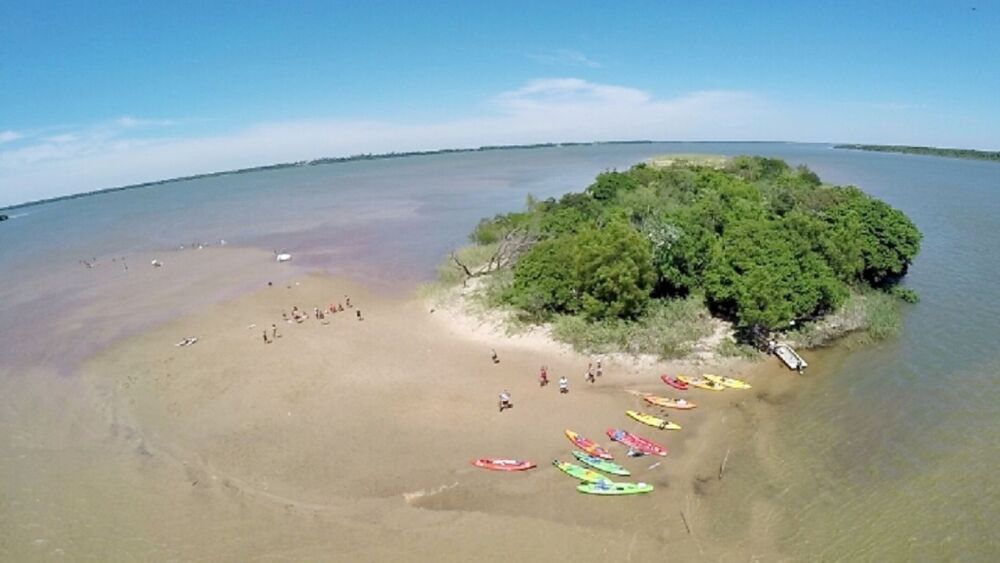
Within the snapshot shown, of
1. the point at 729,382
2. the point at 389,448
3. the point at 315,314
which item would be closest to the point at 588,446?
the point at 389,448

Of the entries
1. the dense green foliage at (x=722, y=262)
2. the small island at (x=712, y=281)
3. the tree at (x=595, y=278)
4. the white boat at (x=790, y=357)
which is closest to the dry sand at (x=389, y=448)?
the white boat at (x=790, y=357)

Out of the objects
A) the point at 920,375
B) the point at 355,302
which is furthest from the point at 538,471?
the point at 355,302

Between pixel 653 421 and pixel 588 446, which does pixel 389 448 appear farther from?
pixel 653 421

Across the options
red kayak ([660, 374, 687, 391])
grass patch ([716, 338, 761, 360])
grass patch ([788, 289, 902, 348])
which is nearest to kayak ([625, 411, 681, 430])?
red kayak ([660, 374, 687, 391])

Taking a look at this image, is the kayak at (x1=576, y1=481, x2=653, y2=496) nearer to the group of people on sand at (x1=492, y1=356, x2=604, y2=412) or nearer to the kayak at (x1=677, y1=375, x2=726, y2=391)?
the group of people on sand at (x1=492, y1=356, x2=604, y2=412)

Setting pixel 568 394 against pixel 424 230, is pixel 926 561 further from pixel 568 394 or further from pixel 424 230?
pixel 424 230

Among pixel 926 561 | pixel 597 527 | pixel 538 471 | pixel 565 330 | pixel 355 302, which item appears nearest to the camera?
pixel 926 561
